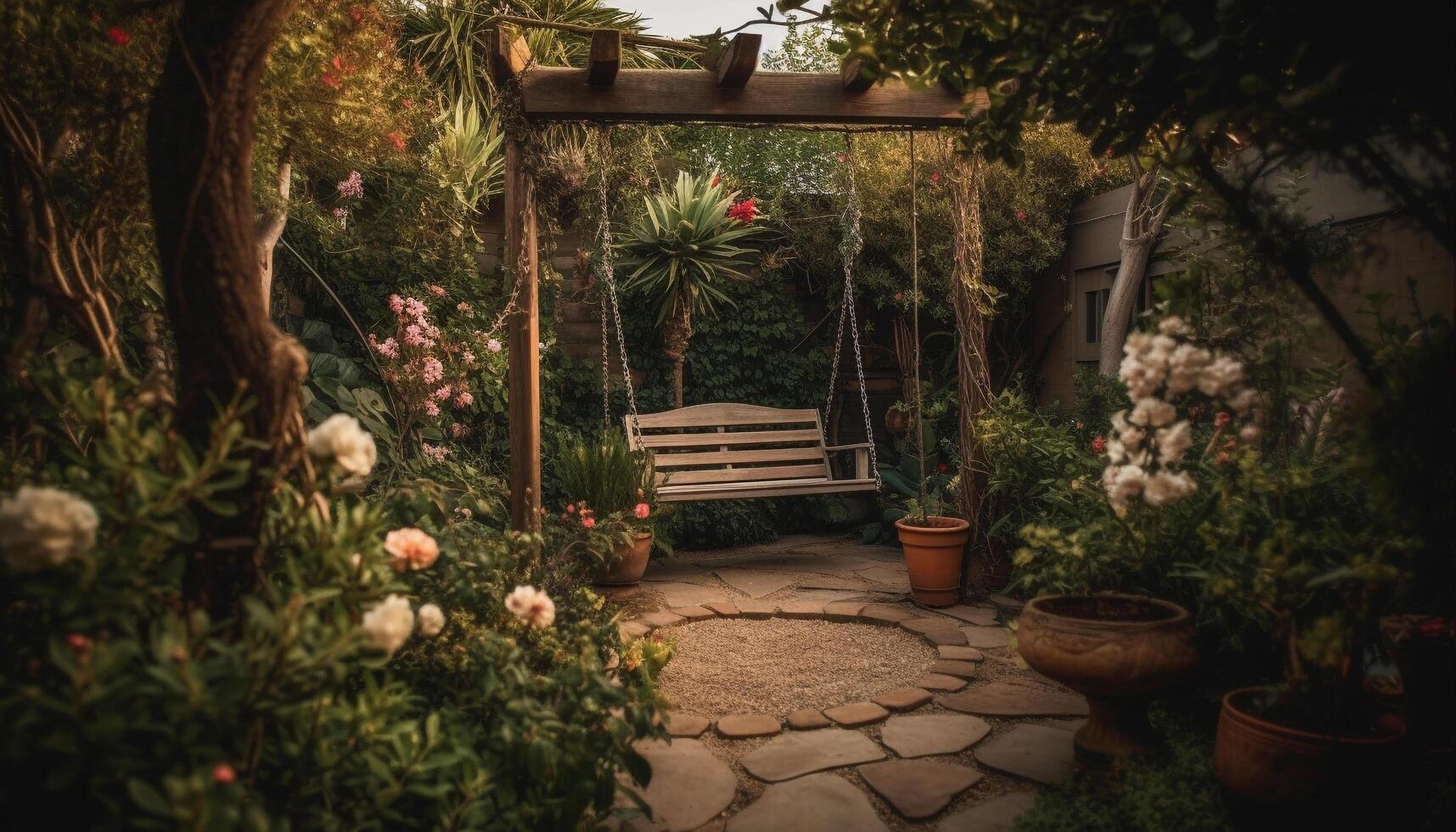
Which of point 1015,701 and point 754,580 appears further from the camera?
point 754,580

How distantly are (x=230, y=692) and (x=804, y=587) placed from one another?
3539 millimetres

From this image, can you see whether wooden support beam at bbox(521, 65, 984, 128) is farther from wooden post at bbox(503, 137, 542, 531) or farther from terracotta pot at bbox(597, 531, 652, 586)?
terracotta pot at bbox(597, 531, 652, 586)

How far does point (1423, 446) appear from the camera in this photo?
1.43 metres

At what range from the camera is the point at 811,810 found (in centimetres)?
213

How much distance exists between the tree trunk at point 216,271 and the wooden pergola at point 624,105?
6.65ft

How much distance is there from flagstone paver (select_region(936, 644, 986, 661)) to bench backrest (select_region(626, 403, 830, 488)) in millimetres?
Answer: 1859

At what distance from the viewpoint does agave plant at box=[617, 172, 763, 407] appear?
5379 millimetres

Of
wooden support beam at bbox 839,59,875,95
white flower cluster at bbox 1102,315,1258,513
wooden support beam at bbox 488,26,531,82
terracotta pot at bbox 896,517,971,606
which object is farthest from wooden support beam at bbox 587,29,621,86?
terracotta pot at bbox 896,517,971,606

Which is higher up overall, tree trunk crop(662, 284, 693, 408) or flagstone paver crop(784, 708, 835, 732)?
tree trunk crop(662, 284, 693, 408)

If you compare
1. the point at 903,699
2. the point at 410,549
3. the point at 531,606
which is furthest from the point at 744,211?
the point at 410,549

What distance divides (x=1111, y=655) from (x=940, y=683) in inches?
41.0

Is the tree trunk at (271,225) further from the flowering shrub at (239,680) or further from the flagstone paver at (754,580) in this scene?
the flagstone paver at (754,580)

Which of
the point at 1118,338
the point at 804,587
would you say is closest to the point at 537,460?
the point at 804,587

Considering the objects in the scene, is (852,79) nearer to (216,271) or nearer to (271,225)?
(271,225)
